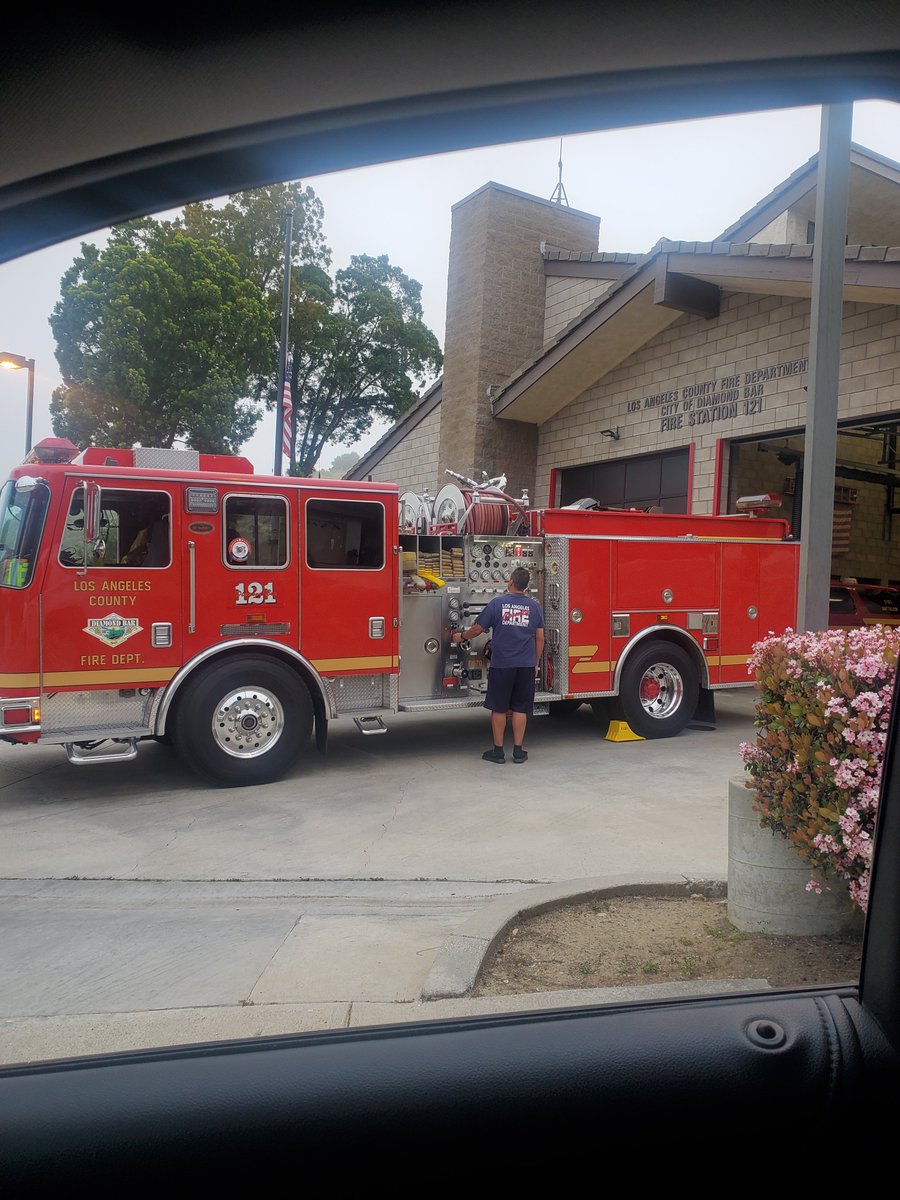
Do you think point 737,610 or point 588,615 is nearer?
point 588,615

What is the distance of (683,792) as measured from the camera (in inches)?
280

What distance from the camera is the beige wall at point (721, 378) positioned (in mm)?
11211

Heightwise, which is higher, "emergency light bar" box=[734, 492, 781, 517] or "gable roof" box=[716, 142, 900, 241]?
"gable roof" box=[716, 142, 900, 241]

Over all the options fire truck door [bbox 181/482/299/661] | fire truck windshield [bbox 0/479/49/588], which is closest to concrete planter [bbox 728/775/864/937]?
fire truck door [bbox 181/482/299/661]

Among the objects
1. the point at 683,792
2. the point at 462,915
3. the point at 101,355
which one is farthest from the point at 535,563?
the point at 101,355

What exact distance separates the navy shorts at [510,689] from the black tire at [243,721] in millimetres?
1708

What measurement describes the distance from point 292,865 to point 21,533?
3.28 meters

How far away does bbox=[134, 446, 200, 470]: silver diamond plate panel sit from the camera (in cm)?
688

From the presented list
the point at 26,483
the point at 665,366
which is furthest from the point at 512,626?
the point at 665,366

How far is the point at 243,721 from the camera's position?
7.11 m

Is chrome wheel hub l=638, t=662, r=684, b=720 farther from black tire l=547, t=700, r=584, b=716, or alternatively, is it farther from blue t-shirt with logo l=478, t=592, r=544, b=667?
blue t-shirt with logo l=478, t=592, r=544, b=667

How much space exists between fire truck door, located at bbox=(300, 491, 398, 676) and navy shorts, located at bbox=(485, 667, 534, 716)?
3.08 ft

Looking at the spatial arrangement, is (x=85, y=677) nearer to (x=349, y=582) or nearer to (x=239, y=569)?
(x=239, y=569)

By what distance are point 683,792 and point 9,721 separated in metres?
5.13
